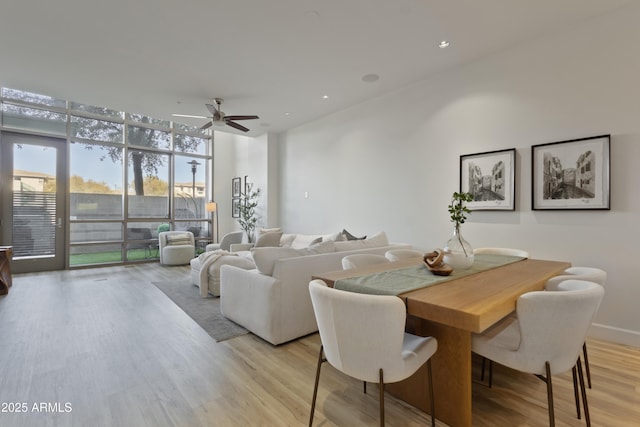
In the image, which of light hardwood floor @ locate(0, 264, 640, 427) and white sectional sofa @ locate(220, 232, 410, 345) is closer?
light hardwood floor @ locate(0, 264, 640, 427)

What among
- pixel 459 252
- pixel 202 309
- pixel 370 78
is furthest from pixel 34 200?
pixel 459 252

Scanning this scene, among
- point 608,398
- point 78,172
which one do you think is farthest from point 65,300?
point 608,398

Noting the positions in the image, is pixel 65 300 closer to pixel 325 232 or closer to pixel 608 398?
pixel 325 232

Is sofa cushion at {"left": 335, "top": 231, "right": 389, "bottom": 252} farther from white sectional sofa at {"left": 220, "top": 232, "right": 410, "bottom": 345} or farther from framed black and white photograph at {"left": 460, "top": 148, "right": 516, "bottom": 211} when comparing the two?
framed black and white photograph at {"left": 460, "top": 148, "right": 516, "bottom": 211}

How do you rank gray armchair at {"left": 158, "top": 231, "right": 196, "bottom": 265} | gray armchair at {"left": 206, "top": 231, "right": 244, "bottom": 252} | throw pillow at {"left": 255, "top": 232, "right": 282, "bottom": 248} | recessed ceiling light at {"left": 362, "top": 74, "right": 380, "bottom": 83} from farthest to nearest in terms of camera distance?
gray armchair at {"left": 158, "top": 231, "right": 196, "bottom": 265} → gray armchair at {"left": 206, "top": 231, "right": 244, "bottom": 252} → throw pillow at {"left": 255, "top": 232, "right": 282, "bottom": 248} → recessed ceiling light at {"left": 362, "top": 74, "right": 380, "bottom": 83}

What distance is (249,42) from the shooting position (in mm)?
3367

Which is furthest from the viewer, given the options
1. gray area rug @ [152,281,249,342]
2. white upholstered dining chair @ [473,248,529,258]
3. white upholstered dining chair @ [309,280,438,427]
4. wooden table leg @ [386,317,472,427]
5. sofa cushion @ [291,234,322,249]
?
sofa cushion @ [291,234,322,249]

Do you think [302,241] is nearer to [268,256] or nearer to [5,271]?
[268,256]

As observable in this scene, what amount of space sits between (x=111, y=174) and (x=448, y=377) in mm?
7837

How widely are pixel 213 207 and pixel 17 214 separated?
3.81m

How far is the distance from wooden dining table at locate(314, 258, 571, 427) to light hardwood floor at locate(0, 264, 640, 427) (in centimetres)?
14

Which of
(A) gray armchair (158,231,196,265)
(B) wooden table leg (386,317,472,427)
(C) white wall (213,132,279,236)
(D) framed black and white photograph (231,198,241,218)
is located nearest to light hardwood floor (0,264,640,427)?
(B) wooden table leg (386,317,472,427)

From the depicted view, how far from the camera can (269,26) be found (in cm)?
A: 309

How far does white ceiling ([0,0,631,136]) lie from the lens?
9.25 feet
